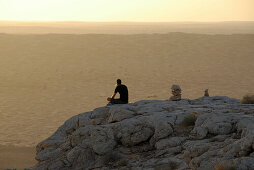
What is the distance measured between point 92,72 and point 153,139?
25925 mm

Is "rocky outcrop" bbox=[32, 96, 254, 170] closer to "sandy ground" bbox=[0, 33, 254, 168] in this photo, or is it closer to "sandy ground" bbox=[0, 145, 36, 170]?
"sandy ground" bbox=[0, 145, 36, 170]

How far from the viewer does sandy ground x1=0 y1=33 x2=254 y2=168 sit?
2236cm

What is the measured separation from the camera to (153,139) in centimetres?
1069

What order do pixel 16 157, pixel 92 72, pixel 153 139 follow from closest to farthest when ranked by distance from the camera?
pixel 153 139
pixel 16 157
pixel 92 72

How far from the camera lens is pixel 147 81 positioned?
33.0 meters

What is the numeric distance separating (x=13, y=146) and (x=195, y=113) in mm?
8627

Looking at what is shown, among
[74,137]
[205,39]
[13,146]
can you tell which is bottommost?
[13,146]

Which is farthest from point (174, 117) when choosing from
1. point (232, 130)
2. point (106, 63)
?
point (106, 63)

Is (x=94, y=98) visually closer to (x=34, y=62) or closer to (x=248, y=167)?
(x=34, y=62)

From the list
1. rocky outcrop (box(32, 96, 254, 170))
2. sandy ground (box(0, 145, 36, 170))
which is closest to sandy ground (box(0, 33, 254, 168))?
sandy ground (box(0, 145, 36, 170))

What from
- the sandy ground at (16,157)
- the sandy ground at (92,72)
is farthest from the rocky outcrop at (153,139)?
the sandy ground at (92,72)

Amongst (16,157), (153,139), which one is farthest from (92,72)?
(153,139)

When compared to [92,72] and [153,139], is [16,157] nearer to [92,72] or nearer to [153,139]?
[153,139]

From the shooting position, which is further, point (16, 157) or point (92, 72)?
point (92, 72)
